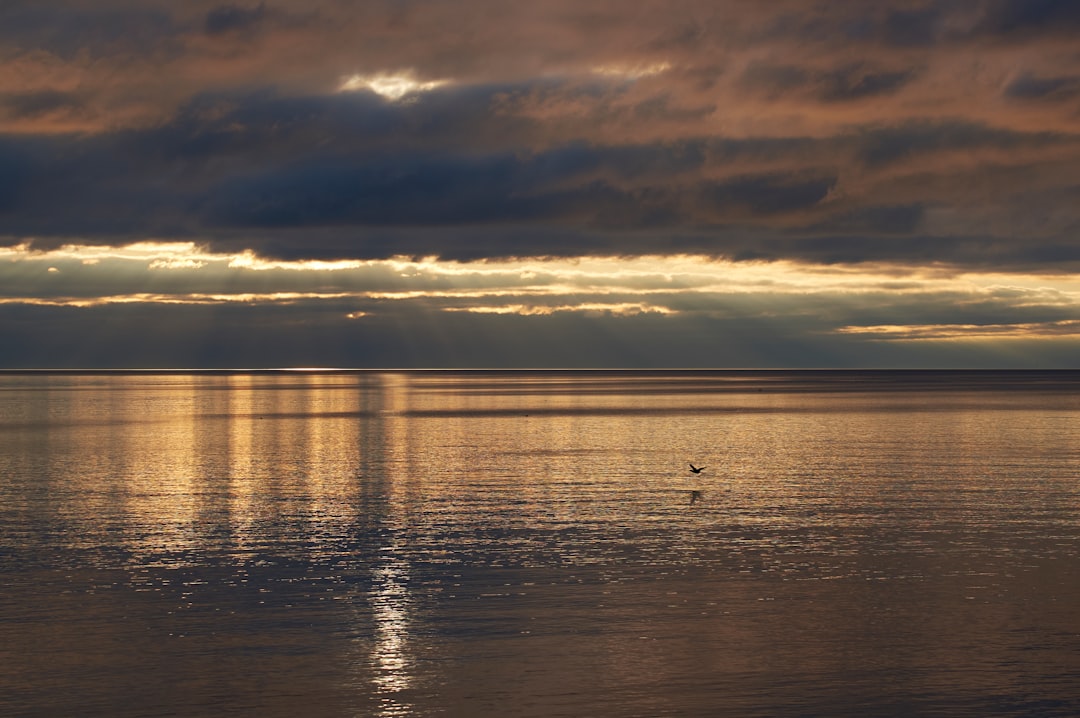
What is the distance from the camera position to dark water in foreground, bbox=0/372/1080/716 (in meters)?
22.8

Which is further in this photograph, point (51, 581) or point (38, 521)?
point (38, 521)

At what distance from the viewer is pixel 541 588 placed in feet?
104

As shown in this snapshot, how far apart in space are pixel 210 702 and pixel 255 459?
52.2 meters

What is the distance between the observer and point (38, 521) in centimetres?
4456

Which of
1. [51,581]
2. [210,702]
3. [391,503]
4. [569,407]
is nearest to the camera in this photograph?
[210,702]

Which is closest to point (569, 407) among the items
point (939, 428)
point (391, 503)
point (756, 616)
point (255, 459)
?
point (939, 428)

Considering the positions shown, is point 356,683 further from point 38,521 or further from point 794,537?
point 38,521

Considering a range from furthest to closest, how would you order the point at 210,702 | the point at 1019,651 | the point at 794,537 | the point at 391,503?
the point at 391,503 < the point at 794,537 < the point at 1019,651 < the point at 210,702

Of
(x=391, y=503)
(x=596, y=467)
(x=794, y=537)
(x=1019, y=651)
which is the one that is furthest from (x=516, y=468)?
(x=1019, y=651)

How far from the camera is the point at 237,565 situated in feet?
116

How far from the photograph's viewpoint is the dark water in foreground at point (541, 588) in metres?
22.8

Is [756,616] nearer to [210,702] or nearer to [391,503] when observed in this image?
[210,702]

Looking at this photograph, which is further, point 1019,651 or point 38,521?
point 38,521

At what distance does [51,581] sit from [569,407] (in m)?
121
